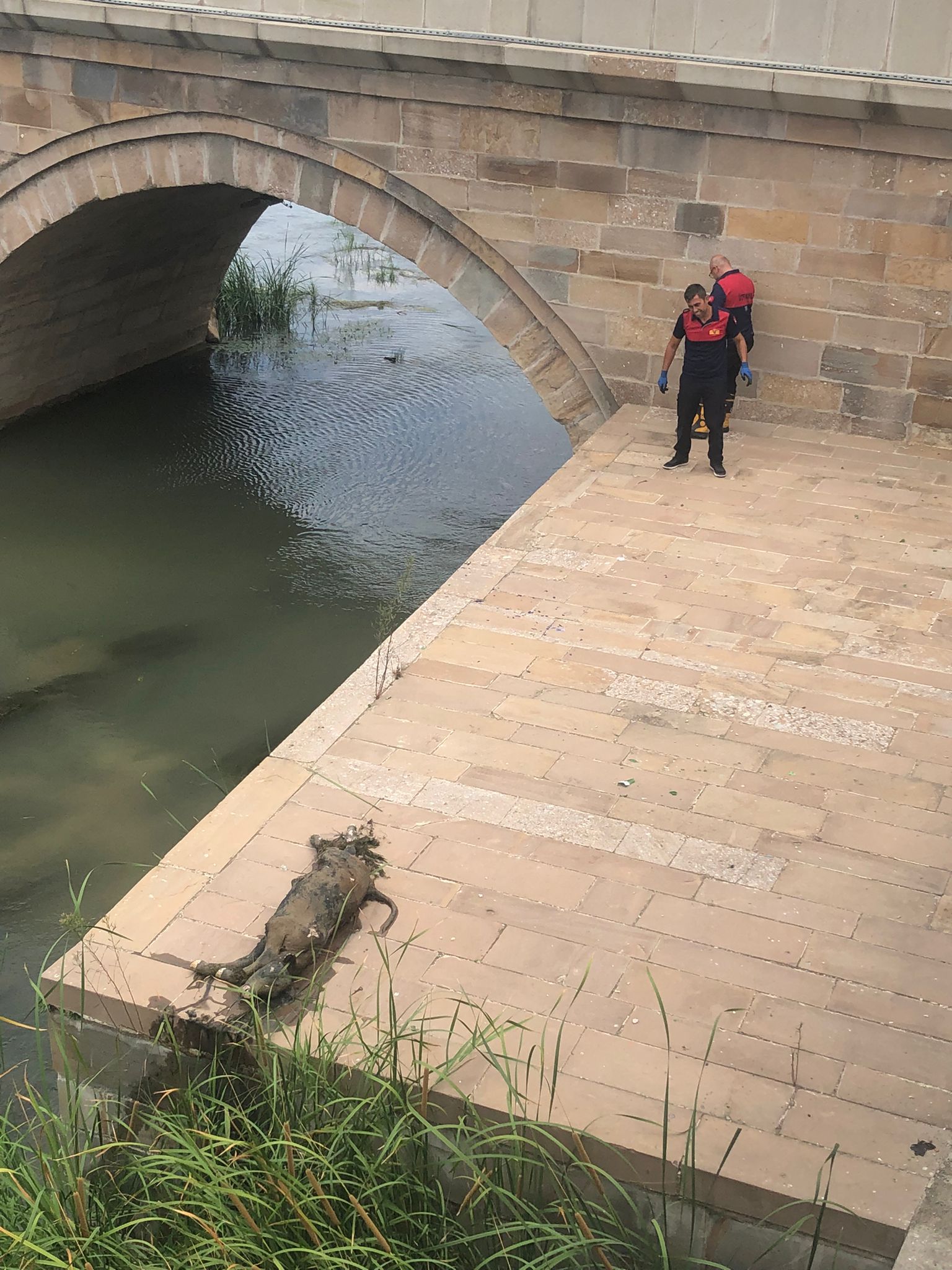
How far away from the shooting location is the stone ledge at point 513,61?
8.04 metres

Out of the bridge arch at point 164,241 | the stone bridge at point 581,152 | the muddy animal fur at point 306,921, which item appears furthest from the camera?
the bridge arch at point 164,241

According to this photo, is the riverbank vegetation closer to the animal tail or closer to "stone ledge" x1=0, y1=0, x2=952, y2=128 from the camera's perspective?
the animal tail

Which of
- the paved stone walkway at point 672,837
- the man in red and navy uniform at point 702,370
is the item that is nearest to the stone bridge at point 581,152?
the man in red and navy uniform at point 702,370

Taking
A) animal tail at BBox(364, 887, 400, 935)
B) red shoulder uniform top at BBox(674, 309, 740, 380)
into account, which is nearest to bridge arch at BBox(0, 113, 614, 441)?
red shoulder uniform top at BBox(674, 309, 740, 380)

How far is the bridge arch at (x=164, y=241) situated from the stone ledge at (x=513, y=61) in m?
0.64

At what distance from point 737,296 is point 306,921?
18.7 feet

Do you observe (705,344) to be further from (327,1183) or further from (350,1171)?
(327,1183)

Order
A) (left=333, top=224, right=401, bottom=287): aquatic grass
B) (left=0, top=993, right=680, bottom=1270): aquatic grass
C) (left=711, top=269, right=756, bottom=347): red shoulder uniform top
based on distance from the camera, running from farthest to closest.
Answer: (left=333, top=224, right=401, bottom=287): aquatic grass, (left=711, top=269, right=756, bottom=347): red shoulder uniform top, (left=0, top=993, right=680, bottom=1270): aquatic grass

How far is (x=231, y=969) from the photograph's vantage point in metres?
4.32

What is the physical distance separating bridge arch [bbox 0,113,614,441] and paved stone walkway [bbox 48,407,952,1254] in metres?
2.44

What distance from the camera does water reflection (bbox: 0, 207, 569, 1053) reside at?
788cm

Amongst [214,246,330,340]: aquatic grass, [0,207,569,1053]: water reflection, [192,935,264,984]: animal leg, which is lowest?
[0,207,569,1053]: water reflection

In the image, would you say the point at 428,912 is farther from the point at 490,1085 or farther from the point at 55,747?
the point at 55,747

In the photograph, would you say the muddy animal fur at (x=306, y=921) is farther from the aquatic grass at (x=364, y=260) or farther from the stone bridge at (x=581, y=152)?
the aquatic grass at (x=364, y=260)
